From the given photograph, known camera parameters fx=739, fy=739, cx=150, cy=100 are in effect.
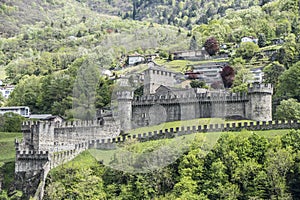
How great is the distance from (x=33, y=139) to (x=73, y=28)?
128059 millimetres

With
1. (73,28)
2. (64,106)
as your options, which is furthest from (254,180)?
(73,28)

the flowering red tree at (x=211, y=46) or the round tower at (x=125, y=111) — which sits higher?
the flowering red tree at (x=211, y=46)

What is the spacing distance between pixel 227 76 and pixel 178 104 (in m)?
30.1

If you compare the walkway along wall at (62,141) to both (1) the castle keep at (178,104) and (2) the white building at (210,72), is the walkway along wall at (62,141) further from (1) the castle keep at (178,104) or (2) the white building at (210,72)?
(2) the white building at (210,72)

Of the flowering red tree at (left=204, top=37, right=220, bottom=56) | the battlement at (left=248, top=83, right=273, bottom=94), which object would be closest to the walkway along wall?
the battlement at (left=248, top=83, right=273, bottom=94)

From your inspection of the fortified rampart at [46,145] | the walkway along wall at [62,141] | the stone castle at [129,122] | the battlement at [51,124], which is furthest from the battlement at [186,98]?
the battlement at [51,124]

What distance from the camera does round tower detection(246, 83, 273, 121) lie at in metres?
56.0

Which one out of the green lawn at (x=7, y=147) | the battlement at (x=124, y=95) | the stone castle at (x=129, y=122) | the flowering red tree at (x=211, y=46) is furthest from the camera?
the flowering red tree at (x=211, y=46)

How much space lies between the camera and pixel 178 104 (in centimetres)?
5331

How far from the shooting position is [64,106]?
255ft

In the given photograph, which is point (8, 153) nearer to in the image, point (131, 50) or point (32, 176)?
point (32, 176)

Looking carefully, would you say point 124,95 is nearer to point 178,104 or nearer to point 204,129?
point 178,104

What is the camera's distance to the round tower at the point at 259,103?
55969 millimetres

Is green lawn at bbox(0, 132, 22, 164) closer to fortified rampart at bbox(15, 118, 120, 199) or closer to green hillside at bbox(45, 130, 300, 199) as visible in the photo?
fortified rampart at bbox(15, 118, 120, 199)
